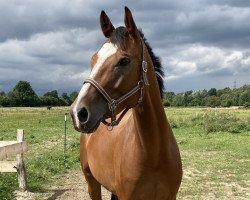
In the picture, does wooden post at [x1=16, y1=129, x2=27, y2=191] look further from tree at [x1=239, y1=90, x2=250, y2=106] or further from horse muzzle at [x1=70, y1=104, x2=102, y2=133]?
tree at [x1=239, y1=90, x2=250, y2=106]

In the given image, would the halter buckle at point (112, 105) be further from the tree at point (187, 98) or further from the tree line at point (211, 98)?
the tree at point (187, 98)

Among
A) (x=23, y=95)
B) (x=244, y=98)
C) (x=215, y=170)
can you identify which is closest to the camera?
(x=215, y=170)

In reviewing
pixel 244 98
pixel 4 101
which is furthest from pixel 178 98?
pixel 4 101

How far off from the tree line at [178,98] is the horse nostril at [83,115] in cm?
7381

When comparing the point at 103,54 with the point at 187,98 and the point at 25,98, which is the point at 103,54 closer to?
the point at 25,98

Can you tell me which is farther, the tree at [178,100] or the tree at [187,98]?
the tree at [187,98]

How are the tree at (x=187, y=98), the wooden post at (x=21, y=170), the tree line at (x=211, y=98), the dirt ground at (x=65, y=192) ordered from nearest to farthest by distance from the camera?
the dirt ground at (x=65, y=192)
the wooden post at (x=21, y=170)
the tree line at (x=211, y=98)
the tree at (x=187, y=98)

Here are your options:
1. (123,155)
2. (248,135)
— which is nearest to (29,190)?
(123,155)

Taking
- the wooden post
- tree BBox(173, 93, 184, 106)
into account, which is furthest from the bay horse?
tree BBox(173, 93, 184, 106)

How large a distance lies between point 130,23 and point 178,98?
3173 inches

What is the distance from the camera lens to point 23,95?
82188 mm

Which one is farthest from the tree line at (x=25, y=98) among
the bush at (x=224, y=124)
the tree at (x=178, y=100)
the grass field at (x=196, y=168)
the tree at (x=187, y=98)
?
the grass field at (x=196, y=168)

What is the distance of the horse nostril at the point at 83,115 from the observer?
2455 millimetres

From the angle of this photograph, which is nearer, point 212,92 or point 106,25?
point 106,25
